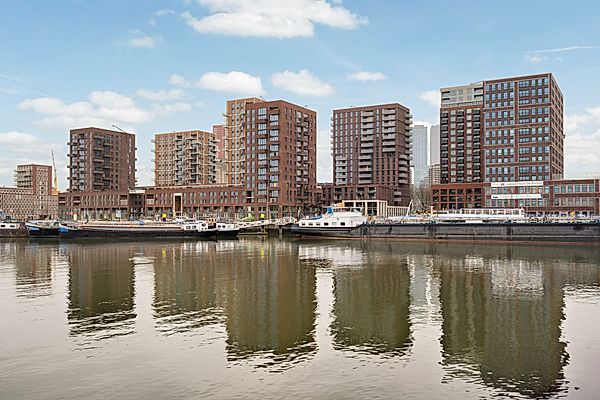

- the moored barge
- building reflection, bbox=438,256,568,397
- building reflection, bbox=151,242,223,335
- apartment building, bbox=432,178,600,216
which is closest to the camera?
building reflection, bbox=438,256,568,397

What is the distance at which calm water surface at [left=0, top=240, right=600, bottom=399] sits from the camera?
2183cm

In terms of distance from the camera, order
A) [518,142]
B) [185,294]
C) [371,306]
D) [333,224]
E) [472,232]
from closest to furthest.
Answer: [371,306]
[185,294]
[472,232]
[333,224]
[518,142]

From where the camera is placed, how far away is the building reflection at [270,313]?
2633 centimetres

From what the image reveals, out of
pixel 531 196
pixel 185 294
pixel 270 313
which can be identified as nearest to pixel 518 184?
pixel 531 196

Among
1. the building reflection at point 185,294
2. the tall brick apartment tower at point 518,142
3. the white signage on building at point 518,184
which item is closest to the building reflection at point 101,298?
the building reflection at point 185,294

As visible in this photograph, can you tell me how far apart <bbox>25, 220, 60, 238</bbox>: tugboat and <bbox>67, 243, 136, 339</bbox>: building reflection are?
226 ft

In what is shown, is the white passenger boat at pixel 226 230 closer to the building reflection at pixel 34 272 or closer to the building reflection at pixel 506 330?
the building reflection at pixel 34 272

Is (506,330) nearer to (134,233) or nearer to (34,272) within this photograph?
(34,272)

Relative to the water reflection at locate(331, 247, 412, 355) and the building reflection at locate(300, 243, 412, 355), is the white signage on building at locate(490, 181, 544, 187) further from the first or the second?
the water reflection at locate(331, 247, 412, 355)

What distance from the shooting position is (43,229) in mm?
133000

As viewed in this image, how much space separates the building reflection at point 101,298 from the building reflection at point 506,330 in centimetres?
1906

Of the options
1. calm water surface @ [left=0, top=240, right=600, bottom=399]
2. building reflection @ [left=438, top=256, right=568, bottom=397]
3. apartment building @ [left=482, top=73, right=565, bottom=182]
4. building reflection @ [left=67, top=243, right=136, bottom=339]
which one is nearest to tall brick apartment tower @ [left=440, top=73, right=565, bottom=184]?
apartment building @ [left=482, top=73, right=565, bottom=182]

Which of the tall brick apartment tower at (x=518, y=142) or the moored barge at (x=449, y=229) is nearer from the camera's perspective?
the moored barge at (x=449, y=229)

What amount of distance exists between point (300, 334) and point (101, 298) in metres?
19.5
